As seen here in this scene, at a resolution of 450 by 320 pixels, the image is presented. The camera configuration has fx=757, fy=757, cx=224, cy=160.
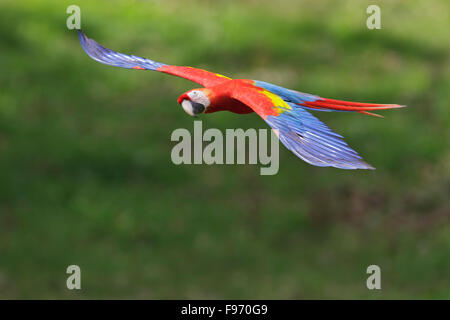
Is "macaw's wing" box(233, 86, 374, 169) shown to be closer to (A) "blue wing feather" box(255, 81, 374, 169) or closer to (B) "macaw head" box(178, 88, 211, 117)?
(A) "blue wing feather" box(255, 81, 374, 169)

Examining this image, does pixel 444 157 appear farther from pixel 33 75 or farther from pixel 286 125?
pixel 286 125

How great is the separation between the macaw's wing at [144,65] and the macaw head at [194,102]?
20cm

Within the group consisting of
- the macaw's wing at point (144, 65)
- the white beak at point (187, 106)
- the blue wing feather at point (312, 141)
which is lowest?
the blue wing feather at point (312, 141)

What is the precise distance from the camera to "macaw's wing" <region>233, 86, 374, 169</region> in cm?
288

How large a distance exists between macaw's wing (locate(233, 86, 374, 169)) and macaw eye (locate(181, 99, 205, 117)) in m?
0.16

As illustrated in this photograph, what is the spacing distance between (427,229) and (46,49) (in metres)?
6.17

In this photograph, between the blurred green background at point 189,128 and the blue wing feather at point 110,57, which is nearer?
→ the blue wing feather at point 110,57

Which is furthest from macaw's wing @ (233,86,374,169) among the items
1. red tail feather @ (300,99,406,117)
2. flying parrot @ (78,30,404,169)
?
red tail feather @ (300,99,406,117)

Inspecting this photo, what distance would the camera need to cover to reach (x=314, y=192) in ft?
35.7

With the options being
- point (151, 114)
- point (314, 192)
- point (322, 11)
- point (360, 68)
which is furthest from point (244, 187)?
point (322, 11)

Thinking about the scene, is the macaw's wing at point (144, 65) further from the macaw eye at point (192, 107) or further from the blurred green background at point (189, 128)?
the blurred green background at point (189, 128)

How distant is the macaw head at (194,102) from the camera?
128 inches

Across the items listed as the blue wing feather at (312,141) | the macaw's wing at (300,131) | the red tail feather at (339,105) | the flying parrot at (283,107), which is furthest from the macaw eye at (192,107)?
the red tail feather at (339,105)

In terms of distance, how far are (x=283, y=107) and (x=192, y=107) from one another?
44 centimetres
